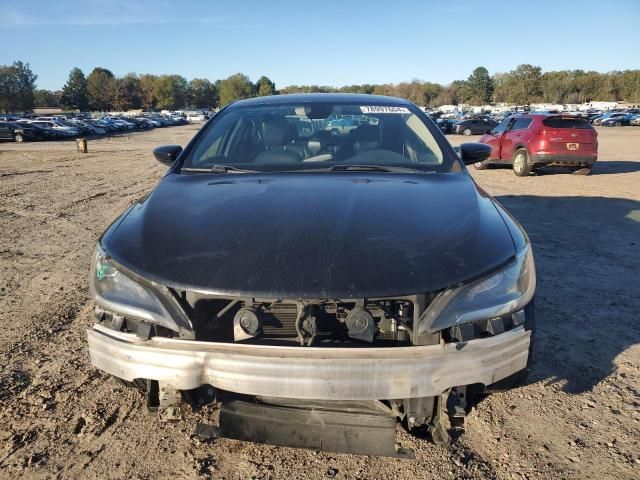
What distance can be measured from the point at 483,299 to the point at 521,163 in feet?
38.8

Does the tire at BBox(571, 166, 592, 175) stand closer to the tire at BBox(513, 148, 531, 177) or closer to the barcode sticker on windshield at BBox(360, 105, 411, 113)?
the tire at BBox(513, 148, 531, 177)

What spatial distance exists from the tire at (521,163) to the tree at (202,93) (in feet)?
444

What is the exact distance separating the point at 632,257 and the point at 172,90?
433 ft

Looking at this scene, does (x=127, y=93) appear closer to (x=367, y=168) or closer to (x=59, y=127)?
(x=59, y=127)

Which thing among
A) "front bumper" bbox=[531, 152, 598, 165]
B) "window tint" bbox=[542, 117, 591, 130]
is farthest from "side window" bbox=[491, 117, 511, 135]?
"front bumper" bbox=[531, 152, 598, 165]

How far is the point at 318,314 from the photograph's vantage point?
6.27ft

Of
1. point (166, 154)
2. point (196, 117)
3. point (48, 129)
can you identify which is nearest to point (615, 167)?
point (166, 154)

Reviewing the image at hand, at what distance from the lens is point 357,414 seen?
1958 mm

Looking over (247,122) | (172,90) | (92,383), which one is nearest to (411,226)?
(247,122)

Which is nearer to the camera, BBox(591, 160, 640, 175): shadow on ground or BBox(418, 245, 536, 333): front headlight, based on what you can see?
BBox(418, 245, 536, 333): front headlight

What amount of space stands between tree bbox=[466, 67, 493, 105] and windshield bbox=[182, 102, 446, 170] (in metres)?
131

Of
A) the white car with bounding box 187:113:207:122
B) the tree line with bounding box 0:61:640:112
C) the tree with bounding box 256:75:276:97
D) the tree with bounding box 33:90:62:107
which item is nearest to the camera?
the white car with bounding box 187:113:207:122

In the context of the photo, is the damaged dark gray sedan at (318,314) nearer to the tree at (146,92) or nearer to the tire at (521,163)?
the tire at (521,163)

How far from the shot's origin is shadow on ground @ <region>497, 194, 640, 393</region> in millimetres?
3045
